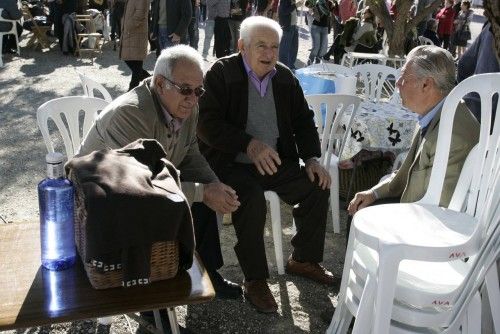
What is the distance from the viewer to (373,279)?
2012 millimetres

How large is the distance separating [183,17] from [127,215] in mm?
5904

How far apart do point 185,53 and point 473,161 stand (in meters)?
1.36

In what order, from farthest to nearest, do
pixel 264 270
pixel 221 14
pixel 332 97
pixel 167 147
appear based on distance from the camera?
pixel 221 14, pixel 332 97, pixel 264 270, pixel 167 147

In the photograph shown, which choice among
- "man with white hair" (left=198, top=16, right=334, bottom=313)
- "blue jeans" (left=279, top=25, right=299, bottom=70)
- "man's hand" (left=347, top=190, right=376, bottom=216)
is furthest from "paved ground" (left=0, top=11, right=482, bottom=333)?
"blue jeans" (left=279, top=25, right=299, bottom=70)

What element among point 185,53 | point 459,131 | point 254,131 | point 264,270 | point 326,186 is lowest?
point 264,270

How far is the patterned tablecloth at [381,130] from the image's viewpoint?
381cm

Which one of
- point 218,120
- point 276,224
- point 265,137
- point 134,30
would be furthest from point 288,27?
point 276,224

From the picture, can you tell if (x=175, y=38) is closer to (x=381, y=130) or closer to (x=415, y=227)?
(x=381, y=130)

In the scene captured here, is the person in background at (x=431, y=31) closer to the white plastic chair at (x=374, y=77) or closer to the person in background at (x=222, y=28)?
the person in background at (x=222, y=28)

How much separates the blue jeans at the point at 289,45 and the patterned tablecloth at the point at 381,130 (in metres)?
5.13

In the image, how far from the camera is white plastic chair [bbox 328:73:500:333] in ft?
5.97

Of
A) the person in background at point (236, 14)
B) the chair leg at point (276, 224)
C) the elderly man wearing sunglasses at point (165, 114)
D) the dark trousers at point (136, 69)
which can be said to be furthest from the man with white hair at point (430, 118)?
the person in background at point (236, 14)

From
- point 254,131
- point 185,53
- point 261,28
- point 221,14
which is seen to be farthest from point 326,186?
point 221,14

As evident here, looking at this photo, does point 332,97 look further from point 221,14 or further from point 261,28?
point 221,14
